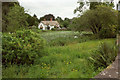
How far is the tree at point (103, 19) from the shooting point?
10.5m

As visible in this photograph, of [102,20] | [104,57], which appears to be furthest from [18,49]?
[102,20]

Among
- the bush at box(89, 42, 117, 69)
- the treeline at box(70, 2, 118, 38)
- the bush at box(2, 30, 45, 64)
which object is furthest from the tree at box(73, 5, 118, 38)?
the bush at box(2, 30, 45, 64)

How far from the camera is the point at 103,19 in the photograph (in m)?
10.9

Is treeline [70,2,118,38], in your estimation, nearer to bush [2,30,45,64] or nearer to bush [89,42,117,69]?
bush [89,42,117,69]

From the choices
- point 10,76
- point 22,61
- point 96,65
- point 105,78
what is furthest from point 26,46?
point 105,78

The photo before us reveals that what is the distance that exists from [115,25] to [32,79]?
980cm

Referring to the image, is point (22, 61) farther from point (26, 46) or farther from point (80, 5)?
point (80, 5)

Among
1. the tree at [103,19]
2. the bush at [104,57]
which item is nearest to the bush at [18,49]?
the bush at [104,57]

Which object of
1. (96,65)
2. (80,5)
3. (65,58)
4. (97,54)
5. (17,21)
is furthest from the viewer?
(80,5)

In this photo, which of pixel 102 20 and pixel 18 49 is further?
pixel 102 20

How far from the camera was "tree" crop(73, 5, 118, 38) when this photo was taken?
1051 centimetres

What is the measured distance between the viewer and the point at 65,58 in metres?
4.34

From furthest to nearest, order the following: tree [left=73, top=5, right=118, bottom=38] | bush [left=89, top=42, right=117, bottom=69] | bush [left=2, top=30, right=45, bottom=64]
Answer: tree [left=73, top=5, right=118, bottom=38]
bush [left=2, top=30, right=45, bottom=64]
bush [left=89, top=42, right=117, bottom=69]

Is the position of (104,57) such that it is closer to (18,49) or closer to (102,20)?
(18,49)
